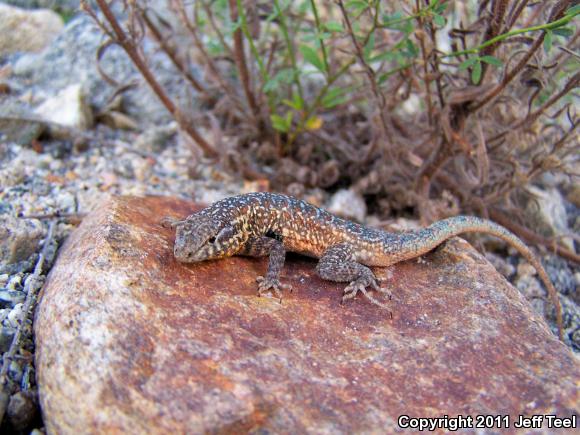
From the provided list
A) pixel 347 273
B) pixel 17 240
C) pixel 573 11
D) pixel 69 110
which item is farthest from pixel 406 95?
pixel 69 110

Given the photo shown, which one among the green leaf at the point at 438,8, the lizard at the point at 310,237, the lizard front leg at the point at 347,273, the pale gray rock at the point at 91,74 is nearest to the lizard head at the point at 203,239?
the lizard at the point at 310,237

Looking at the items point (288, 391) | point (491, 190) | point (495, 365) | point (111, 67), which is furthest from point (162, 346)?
point (111, 67)

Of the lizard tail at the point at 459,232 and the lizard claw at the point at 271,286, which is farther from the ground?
the lizard tail at the point at 459,232

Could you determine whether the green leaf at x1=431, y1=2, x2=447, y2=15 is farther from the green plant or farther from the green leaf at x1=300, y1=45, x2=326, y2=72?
the green leaf at x1=300, y1=45, x2=326, y2=72

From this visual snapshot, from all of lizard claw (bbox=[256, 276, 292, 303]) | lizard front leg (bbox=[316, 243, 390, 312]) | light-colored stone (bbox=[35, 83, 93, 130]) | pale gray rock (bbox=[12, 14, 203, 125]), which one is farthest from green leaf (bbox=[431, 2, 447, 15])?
light-colored stone (bbox=[35, 83, 93, 130])

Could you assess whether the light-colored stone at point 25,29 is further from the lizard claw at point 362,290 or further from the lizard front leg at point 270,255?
the lizard claw at point 362,290

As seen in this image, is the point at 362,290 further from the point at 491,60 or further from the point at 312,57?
the point at 312,57
